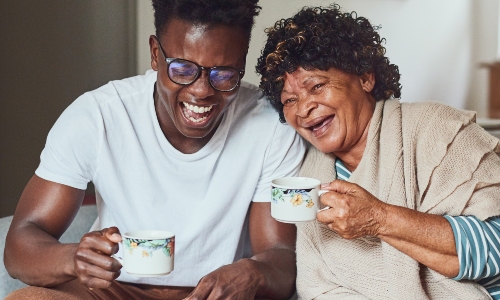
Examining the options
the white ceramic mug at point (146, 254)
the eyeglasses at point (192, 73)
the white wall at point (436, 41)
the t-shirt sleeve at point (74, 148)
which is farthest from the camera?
the white wall at point (436, 41)

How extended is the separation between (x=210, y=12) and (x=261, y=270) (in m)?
0.68

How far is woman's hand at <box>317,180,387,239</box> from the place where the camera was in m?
1.56

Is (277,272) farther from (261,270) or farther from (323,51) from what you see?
(323,51)

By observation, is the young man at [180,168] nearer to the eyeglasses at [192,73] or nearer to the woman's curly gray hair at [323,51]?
the eyeglasses at [192,73]

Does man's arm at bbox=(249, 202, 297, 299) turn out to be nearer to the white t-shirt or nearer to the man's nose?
the white t-shirt

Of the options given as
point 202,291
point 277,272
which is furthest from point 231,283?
point 277,272

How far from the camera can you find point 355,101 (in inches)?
71.0

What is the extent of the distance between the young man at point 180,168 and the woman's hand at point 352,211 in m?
0.28

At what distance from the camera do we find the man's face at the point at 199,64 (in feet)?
5.57

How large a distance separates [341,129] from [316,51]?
218mm

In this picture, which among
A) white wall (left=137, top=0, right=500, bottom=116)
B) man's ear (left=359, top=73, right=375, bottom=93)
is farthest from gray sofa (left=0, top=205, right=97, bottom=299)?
white wall (left=137, top=0, right=500, bottom=116)

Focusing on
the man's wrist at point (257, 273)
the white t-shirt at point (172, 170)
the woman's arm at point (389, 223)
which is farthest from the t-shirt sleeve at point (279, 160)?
the woman's arm at point (389, 223)

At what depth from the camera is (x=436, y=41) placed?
4.27m

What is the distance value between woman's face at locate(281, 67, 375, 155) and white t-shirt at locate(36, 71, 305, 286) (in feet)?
0.46
